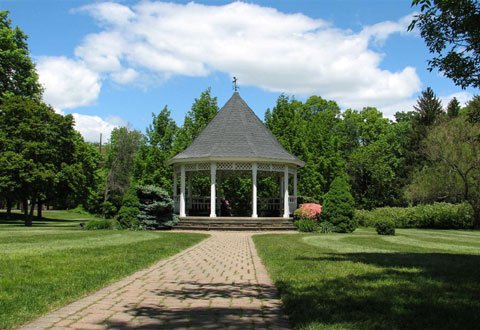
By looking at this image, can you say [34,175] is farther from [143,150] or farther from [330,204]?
[330,204]

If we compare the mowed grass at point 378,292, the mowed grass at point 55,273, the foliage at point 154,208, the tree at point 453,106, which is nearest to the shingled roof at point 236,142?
the foliage at point 154,208

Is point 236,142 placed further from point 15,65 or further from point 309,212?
point 15,65

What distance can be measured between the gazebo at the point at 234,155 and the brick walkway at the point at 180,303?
55.9 feet

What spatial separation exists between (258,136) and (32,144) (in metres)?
13.6

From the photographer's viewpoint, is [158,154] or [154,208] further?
[158,154]

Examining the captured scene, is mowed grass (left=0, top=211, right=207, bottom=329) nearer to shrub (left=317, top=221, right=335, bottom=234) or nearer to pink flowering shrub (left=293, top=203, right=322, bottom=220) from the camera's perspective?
shrub (left=317, top=221, right=335, bottom=234)

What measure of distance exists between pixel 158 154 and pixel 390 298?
105 feet

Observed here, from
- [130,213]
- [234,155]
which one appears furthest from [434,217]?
[130,213]

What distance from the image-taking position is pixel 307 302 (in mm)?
6273

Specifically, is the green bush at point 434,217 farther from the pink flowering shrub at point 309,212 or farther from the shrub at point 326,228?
the shrub at point 326,228

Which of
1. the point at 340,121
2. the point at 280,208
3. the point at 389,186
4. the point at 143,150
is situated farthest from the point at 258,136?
the point at 340,121

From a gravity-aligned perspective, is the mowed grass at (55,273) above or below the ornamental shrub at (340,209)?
below

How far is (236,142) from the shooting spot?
1115 inches

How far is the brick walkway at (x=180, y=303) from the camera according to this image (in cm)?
529
